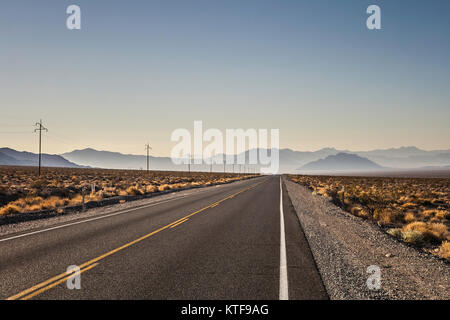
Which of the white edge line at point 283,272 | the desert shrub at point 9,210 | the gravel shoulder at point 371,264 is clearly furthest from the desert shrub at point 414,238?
the desert shrub at point 9,210

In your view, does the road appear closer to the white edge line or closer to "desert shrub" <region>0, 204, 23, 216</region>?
the white edge line

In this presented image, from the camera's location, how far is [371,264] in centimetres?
654

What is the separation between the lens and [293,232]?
9719 millimetres

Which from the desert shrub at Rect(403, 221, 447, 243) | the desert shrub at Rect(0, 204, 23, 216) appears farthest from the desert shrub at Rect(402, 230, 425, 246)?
the desert shrub at Rect(0, 204, 23, 216)

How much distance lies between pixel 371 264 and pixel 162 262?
4.61 m

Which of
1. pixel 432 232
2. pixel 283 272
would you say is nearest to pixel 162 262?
pixel 283 272

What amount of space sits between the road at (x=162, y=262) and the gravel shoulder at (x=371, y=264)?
0.37 meters

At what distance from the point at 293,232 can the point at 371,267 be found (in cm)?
356

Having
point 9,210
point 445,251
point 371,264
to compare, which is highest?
point 9,210

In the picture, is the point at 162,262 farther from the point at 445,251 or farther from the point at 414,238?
the point at 414,238

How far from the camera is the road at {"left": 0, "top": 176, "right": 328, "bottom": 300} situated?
473 centimetres

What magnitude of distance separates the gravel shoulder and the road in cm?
37
